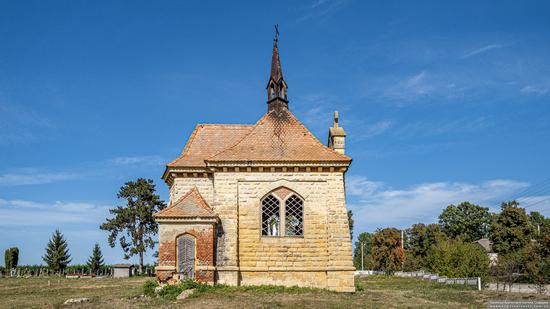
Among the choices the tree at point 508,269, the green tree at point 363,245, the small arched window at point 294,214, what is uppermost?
the small arched window at point 294,214

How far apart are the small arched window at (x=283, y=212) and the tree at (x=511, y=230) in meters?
35.5

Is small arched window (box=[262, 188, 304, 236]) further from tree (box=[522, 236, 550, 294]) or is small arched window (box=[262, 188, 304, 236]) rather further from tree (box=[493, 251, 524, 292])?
tree (box=[522, 236, 550, 294])

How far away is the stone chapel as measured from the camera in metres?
21.1

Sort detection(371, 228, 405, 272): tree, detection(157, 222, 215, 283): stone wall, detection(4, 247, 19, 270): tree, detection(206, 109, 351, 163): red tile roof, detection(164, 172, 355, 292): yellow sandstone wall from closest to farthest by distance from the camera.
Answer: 1. detection(157, 222, 215, 283): stone wall
2. detection(164, 172, 355, 292): yellow sandstone wall
3. detection(206, 109, 351, 163): red tile roof
4. detection(371, 228, 405, 272): tree
5. detection(4, 247, 19, 270): tree

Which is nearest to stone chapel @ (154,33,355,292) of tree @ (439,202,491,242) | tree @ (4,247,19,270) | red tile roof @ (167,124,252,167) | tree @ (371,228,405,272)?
red tile roof @ (167,124,252,167)

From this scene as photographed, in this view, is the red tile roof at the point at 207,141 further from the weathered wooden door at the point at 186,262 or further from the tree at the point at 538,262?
the tree at the point at 538,262

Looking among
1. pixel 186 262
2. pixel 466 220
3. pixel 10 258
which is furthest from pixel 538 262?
pixel 10 258

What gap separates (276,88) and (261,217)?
7.43 m

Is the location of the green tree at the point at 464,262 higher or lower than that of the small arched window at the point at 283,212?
lower

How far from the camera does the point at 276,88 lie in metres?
26.0

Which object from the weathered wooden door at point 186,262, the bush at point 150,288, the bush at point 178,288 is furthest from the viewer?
the weathered wooden door at point 186,262

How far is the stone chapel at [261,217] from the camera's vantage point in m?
21.1

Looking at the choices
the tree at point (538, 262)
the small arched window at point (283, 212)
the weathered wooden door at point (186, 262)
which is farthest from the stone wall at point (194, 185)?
the tree at point (538, 262)

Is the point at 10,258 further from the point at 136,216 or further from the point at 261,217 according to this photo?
the point at 261,217
